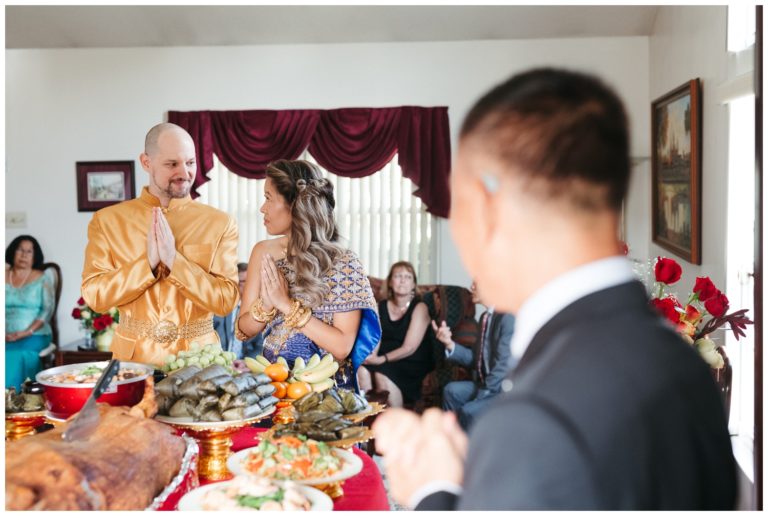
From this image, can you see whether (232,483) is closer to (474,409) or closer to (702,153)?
(474,409)

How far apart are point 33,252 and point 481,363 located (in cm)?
399

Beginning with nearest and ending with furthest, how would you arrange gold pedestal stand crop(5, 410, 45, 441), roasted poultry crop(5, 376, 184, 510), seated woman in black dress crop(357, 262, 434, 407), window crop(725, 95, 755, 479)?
roasted poultry crop(5, 376, 184, 510) < gold pedestal stand crop(5, 410, 45, 441) < window crop(725, 95, 755, 479) < seated woman in black dress crop(357, 262, 434, 407)

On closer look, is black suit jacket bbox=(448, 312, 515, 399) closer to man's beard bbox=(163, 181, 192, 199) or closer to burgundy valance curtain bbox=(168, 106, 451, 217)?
burgundy valance curtain bbox=(168, 106, 451, 217)

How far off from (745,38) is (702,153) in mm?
886

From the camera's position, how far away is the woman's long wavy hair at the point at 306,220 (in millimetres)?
2617

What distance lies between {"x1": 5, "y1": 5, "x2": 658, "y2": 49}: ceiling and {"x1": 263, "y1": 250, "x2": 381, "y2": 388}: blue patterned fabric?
13.9 ft

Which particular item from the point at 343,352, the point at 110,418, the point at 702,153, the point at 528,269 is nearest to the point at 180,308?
the point at 343,352

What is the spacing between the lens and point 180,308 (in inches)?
109

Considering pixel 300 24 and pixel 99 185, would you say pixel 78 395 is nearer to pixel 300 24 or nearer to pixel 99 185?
pixel 300 24

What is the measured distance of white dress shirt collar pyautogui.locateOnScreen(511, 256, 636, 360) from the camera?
78 centimetres

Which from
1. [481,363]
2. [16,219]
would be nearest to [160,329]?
[481,363]

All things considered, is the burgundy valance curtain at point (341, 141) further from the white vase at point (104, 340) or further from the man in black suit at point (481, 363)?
the man in black suit at point (481, 363)

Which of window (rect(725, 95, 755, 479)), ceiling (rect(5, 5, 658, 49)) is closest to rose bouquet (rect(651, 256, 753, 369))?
window (rect(725, 95, 755, 479))

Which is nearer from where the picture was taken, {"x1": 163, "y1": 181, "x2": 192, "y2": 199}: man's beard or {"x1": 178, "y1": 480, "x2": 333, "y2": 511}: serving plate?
{"x1": 178, "y1": 480, "x2": 333, "y2": 511}: serving plate
